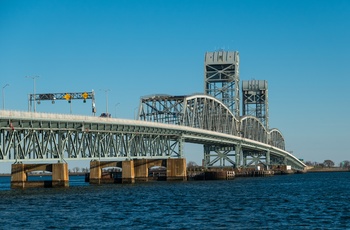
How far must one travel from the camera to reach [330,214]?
7600 centimetres

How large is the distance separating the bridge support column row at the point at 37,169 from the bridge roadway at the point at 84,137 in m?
1.74

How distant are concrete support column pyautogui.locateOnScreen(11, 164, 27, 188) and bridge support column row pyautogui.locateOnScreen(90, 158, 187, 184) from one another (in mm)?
28173

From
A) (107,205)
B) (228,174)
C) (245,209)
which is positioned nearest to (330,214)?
(245,209)

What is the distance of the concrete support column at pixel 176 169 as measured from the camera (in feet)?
534

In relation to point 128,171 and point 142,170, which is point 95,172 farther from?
point 142,170

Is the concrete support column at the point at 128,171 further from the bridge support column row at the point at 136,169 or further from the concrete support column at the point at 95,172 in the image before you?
the concrete support column at the point at 95,172

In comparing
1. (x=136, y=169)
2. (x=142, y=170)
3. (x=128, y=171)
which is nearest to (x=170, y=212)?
(x=128, y=171)

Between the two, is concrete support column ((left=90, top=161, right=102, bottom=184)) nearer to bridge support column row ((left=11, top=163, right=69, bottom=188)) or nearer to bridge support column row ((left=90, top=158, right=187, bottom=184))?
bridge support column row ((left=90, top=158, right=187, bottom=184))

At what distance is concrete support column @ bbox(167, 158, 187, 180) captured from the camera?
162750 mm

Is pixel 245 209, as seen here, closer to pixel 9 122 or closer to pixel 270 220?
pixel 270 220

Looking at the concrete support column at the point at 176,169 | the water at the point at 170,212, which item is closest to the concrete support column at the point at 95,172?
the concrete support column at the point at 176,169

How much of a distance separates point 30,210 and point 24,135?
39.6 m

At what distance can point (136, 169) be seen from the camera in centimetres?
15950

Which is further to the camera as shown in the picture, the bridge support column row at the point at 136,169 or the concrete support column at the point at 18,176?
the bridge support column row at the point at 136,169
